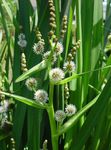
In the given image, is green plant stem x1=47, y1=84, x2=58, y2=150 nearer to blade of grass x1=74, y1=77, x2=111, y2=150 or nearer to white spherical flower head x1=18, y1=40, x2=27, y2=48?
blade of grass x1=74, y1=77, x2=111, y2=150

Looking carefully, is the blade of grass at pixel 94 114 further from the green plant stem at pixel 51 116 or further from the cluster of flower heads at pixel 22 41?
the cluster of flower heads at pixel 22 41

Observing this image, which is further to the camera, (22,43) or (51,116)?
(22,43)

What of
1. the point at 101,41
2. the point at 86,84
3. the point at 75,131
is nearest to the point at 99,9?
the point at 101,41

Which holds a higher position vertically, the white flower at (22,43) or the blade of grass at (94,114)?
the white flower at (22,43)

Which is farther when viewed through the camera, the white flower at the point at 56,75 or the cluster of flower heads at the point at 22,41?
the cluster of flower heads at the point at 22,41

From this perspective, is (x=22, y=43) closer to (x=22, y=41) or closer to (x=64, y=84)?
(x=22, y=41)

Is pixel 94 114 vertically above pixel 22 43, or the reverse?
pixel 22 43

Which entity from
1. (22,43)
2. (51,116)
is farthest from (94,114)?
(22,43)

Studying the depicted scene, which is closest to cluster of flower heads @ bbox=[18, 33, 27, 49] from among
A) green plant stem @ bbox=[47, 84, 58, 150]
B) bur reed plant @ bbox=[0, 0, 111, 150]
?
bur reed plant @ bbox=[0, 0, 111, 150]

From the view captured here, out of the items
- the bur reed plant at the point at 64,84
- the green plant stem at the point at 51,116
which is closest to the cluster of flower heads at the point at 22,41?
the bur reed plant at the point at 64,84

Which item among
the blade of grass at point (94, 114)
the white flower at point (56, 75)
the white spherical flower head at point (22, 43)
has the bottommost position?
the blade of grass at point (94, 114)

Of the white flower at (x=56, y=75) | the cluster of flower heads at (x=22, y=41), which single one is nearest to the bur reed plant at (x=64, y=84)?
the cluster of flower heads at (x=22, y=41)

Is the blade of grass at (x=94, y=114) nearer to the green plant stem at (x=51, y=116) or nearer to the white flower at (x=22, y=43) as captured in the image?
the green plant stem at (x=51, y=116)
